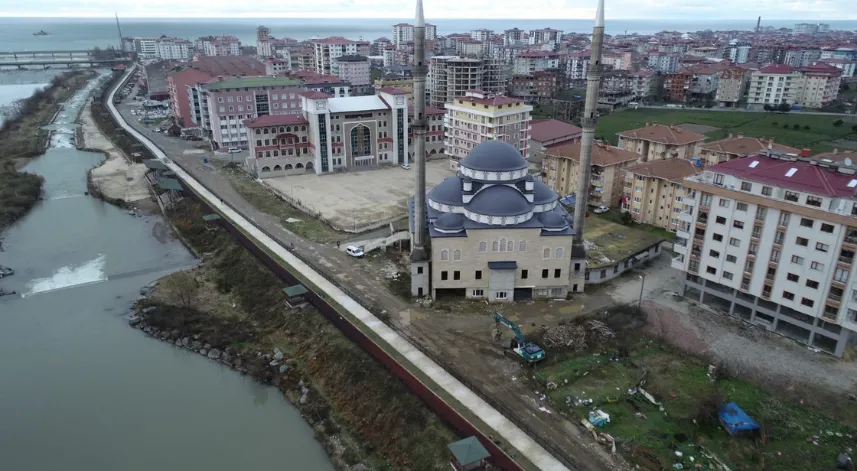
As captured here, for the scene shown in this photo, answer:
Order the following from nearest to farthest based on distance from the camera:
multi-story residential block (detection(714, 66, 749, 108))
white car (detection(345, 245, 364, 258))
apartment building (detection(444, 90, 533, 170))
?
white car (detection(345, 245, 364, 258))
apartment building (detection(444, 90, 533, 170))
multi-story residential block (detection(714, 66, 749, 108))

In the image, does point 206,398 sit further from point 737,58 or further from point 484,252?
point 737,58

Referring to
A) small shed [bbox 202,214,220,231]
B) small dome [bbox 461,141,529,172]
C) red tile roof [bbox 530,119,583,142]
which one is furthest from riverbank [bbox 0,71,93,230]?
red tile roof [bbox 530,119,583,142]

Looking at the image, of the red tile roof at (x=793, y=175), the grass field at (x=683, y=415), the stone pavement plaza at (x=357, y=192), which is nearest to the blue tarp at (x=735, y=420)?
the grass field at (x=683, y=415)

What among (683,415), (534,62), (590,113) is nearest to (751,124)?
(534,62)

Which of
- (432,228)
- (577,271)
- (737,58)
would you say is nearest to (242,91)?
(432,228)

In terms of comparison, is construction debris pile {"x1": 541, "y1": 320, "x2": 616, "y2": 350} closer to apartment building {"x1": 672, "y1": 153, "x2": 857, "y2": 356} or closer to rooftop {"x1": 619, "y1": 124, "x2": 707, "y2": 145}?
apartment building {"x1": 672, "y1": 153, "x2": 857, "y2": 356}

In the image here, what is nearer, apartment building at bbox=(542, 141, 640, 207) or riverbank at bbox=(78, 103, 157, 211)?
apartment building at bbox=(542, 141, 640, 207)

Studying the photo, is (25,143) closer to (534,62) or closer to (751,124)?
(534,62)
